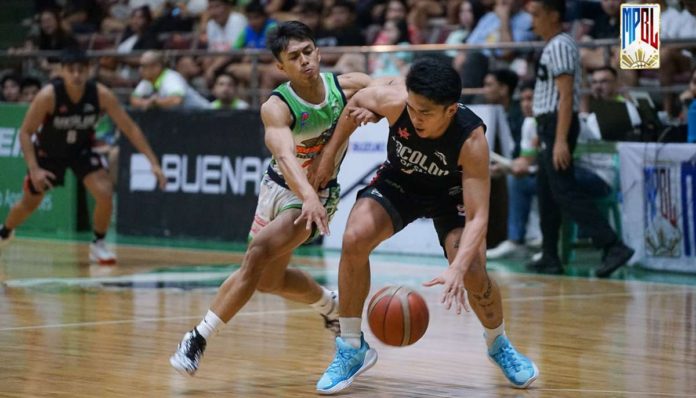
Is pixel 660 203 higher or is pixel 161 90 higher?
pixel 161 90

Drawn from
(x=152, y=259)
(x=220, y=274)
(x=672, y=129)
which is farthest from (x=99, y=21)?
(x=672, y=129)

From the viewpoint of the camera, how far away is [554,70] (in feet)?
39.0

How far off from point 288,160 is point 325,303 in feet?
4.79

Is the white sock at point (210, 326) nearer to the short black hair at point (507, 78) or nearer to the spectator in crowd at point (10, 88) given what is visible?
the short black hair at point (507, 78)

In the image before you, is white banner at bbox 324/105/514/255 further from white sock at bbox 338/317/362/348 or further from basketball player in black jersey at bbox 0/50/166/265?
white sock at bbox 338/317/362/348

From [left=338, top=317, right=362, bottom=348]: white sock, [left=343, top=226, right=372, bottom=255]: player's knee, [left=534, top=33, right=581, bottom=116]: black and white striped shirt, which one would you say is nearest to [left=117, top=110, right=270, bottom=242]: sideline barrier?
[left=534, top=33, right=581, bottom=116]: black and white striped shirt

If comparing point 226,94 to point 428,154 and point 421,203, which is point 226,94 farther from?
point 428,154

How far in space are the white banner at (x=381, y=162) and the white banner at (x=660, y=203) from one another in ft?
4.85

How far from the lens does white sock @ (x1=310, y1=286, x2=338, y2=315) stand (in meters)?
8.00

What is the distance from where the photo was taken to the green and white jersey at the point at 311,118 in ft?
24.2

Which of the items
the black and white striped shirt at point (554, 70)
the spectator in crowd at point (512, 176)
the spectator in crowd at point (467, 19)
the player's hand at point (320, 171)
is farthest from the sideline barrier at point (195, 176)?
the player's hand at point (320, 171)

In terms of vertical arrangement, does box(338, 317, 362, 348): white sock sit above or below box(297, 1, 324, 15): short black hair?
below

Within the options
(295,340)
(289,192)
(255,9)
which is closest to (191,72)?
(255,9)

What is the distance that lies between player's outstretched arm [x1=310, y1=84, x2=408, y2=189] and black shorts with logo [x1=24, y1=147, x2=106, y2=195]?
21.5ft
